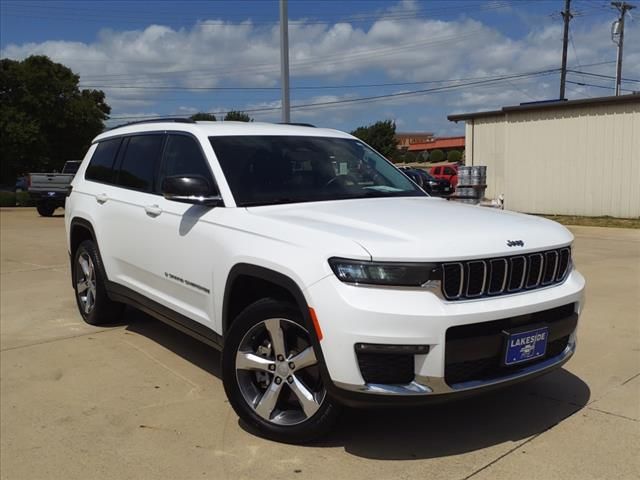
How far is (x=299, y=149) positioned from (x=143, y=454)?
2.35 metres

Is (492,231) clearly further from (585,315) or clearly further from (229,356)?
(585,315)

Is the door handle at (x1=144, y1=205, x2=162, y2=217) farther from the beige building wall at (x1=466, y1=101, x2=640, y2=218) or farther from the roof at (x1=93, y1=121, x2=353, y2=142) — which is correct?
the beige building wall at (x1=466, y1=101, x2=640, y2=218)

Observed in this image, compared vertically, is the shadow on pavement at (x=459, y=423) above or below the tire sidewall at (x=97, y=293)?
below

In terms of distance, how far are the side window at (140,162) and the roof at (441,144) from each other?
81.1 metres

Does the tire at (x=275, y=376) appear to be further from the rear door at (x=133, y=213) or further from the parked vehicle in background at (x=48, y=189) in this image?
the parked vehicle in background at (x=48, y=189)

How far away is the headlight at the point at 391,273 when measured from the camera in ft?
10.2

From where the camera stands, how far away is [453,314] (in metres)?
3.11

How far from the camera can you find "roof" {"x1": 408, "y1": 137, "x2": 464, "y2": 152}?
85062mm

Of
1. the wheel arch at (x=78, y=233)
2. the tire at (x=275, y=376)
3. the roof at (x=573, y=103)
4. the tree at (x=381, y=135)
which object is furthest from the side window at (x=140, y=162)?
the tree at (x=381, y=135)

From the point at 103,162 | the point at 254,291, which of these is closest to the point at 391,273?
the point at 254,291

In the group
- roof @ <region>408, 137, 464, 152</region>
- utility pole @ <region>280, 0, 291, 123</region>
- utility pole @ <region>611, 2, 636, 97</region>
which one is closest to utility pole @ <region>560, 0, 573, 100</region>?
utility pole @ <region>611, 2, 636, 97</region>

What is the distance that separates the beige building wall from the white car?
15.3m

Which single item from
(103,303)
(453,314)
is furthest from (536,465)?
(103,303)

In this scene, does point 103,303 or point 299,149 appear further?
point 103,303
